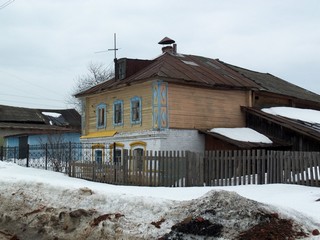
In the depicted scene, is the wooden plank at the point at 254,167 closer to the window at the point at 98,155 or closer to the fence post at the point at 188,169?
the fence post at the point at 188,169

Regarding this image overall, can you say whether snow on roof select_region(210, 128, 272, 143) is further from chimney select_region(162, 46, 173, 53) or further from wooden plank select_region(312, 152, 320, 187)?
wooden plank select_region(312, 152, 320, 187)

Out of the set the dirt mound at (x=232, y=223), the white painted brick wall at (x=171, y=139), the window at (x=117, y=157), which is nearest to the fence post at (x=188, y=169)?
the window at (x=117, y=157)

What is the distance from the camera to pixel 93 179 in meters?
16.8

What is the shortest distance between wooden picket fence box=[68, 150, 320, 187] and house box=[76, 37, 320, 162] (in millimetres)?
5217

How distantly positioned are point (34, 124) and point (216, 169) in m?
32.7

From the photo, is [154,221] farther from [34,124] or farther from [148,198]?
[34,124]

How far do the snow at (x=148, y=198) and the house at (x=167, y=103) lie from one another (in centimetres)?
868

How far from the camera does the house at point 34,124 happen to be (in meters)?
37.8

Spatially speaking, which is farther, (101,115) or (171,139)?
(101,115)

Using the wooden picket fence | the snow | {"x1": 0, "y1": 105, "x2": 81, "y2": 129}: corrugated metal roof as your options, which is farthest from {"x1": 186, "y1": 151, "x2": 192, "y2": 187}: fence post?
{"x1": 0, "y1": 105, "x2": 81, "y2": 129}: corrugated metal roof

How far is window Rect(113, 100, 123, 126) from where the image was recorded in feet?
76.7

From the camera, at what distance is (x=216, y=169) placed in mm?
14211

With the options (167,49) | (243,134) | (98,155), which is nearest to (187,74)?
(243,134)

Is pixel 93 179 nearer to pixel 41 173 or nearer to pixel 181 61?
pixel 41 173
